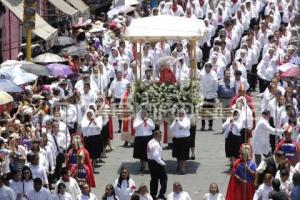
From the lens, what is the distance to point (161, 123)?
34.4 meters

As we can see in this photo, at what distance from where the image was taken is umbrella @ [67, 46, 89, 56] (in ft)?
136

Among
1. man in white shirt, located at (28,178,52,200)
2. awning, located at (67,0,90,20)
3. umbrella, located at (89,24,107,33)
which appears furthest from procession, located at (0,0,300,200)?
awning, located at (67,0,90,20)

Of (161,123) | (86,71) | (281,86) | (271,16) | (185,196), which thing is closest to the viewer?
(185,196)

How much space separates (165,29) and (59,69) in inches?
173

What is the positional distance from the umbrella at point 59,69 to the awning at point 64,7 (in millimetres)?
6085

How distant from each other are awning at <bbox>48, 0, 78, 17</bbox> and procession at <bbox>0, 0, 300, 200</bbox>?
1.25 m

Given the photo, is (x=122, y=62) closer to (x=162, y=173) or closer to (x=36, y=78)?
(x=36, y=78)

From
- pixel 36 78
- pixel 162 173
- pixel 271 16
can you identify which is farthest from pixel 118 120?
pixel 271 16

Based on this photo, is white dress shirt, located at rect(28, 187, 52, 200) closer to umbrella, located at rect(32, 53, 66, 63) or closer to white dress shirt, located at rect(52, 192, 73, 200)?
white dress shirt, located at rect(52, 192, 73, 200)

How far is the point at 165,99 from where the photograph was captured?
112 ft

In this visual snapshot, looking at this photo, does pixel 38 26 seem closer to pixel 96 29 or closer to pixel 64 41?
pixel 64 41

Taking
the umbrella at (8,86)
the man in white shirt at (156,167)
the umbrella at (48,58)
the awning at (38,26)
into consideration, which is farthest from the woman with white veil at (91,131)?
the awning at (38,26)

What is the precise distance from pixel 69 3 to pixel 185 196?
17250 mm

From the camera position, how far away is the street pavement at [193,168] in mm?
32656
